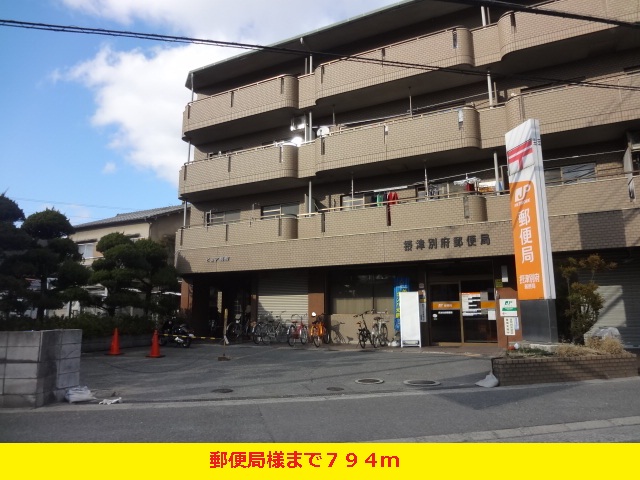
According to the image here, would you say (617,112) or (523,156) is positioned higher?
(617,112)

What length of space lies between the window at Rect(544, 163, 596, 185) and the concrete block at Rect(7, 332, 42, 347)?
1360cm

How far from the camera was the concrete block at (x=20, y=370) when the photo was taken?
23.3 feet

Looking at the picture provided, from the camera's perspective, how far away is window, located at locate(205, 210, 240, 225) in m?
20.3

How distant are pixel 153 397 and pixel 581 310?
969cm

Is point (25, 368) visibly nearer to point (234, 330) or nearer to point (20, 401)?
point (20, 401)

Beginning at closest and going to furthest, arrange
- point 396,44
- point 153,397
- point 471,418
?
1. point 471,418
2. point 153,397
3. point 396,44

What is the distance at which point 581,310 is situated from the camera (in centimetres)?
1084

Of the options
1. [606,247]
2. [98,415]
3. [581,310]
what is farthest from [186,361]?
[606,247]

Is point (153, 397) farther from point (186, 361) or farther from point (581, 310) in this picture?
point (581, 310)

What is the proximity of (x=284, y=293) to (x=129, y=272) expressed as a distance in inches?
240

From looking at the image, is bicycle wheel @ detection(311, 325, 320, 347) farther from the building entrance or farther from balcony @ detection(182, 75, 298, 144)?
balcony @ detection(182, 75, 298, 144)

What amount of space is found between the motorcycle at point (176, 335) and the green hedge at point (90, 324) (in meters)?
0.78

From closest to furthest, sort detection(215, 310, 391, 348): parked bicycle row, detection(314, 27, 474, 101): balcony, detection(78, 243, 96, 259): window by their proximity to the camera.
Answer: detection(314, 27, 474, 101): balcony → detection(215, 310, 391, 348): parked bicycle row → detection(78, 243, 96, 259): window

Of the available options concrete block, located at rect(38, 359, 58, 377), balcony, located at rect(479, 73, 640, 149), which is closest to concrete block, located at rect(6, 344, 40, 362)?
concrete block, located at rect(38, 359, 58, 377)
